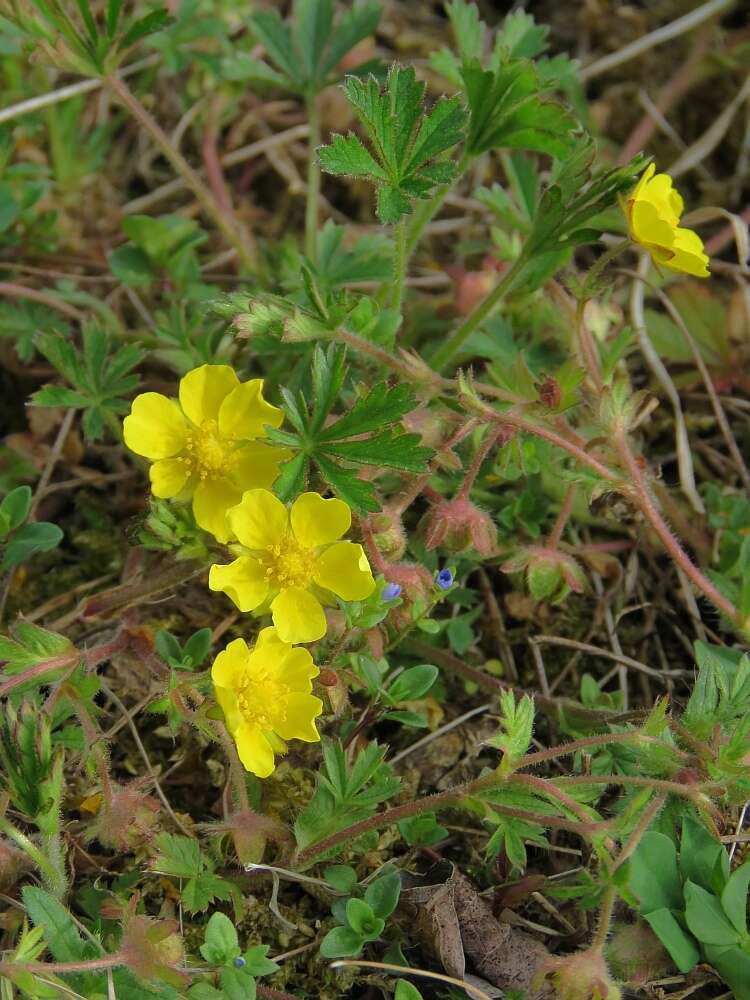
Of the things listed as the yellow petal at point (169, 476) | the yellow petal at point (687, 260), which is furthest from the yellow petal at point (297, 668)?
the yellow petal at point (687, 260)

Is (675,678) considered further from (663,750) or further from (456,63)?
(456,63)

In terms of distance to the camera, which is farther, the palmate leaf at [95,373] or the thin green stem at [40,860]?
the palmate leaf at [95,373]

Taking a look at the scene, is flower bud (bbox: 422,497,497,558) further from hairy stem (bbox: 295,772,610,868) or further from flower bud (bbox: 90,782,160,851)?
flower bud (bbox: 90,782,160,851)

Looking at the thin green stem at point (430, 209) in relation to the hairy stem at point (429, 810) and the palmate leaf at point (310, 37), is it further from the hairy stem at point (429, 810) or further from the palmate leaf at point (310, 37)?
the hairy stem at point (429, 810)

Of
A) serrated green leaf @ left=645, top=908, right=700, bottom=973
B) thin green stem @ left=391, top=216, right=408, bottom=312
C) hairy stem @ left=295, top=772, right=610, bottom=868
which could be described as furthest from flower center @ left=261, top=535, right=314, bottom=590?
serrated green leaf @ left=645, top=908, right=700, bottom=973

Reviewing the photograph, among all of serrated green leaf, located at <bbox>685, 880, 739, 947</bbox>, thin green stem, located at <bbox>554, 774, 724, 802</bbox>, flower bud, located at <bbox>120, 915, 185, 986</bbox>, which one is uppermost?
thin green stem, located at <bbox>554, 774, 724, 802</bbox>

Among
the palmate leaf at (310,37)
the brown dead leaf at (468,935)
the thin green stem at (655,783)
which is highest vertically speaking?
the palmate leaf at (310,37)

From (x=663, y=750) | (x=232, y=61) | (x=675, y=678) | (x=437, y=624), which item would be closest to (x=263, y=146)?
(x=232, y=61)

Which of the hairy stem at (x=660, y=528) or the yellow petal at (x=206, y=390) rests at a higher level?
the yellow petal at (x=206, y=390)
